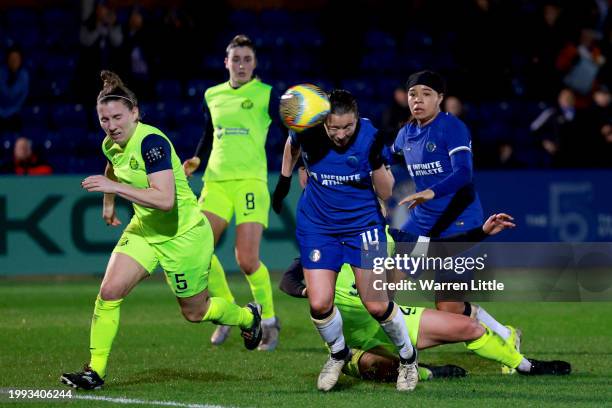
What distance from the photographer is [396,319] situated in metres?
7.46

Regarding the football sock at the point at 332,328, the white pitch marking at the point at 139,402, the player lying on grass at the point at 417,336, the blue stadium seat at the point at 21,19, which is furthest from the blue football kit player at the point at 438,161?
the blue stadium seat at the point at 21,19

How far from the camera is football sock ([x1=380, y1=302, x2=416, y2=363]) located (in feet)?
24.4

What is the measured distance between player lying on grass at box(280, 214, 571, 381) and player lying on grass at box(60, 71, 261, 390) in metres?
0.84

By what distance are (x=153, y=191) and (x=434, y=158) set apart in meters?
2.23

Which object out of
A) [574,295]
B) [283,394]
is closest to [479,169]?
[574,295]

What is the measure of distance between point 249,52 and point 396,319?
142 inches

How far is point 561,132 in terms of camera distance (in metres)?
16.1

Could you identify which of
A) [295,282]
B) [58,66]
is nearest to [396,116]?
[58,66]

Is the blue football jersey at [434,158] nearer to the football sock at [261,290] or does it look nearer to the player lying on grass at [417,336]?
the player lying on grass at [417,336]

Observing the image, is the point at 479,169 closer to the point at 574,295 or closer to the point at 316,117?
the point at 574,295

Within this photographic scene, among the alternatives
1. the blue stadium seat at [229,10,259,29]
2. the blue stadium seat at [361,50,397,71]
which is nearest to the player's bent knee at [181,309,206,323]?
the blue stadium seat at [361,50,397,71]

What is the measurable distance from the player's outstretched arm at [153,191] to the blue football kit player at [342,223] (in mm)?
910

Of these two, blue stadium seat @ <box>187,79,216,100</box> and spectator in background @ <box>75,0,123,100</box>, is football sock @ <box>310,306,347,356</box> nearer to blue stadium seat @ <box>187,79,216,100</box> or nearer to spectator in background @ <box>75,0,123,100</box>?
spectator in background @ <box>75,0,123,100</box>

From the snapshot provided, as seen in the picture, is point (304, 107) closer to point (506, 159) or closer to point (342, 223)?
point (342, 223)
